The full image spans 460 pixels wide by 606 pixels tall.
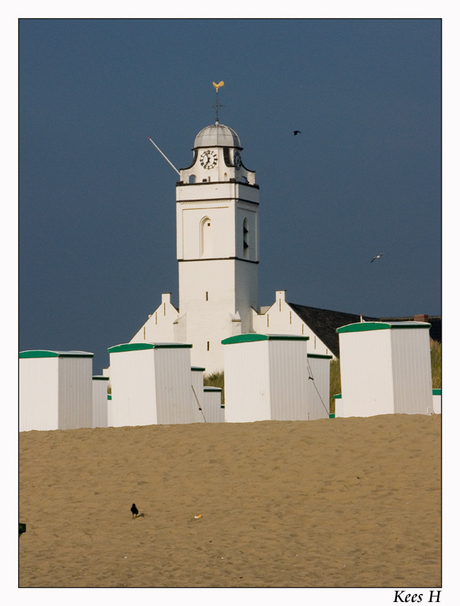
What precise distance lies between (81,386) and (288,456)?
8.73 metres

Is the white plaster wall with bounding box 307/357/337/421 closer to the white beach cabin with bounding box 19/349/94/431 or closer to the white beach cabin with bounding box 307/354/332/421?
the white beach cabin with bounding box 307/354/332/421

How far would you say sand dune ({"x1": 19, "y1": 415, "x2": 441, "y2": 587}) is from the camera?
52.0ft

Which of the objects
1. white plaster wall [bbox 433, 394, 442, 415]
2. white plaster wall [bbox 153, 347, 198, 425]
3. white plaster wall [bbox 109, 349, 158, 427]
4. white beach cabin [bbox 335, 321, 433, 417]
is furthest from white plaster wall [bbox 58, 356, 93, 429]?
white plaster wall [bbox 433, 394, 442, 415]

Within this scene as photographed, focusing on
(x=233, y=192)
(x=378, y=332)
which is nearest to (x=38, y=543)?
(x=378, y=332)

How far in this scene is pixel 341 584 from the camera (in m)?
15.0

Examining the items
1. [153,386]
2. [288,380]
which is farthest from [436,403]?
[153,386]

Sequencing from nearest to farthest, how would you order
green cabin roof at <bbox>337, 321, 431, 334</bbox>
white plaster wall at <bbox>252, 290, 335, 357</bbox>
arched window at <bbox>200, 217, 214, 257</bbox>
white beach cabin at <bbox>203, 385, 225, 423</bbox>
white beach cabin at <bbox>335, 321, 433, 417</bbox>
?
white beach cabin at <bbox>335, 321, 433, 417</bbox>
green cabin roof at <bbox>337, 321, 431, 334</bbox>
white beach cabin at <bbox>203, 385, 225, 423</bbox>
white plaster wall at <bbox>252, 290, 335, 357</bbox>
arched window at <bbox>200, 217, 214, 257</bbox>

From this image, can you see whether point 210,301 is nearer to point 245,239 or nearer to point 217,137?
point 245,239

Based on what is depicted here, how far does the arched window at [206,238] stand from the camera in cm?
6856

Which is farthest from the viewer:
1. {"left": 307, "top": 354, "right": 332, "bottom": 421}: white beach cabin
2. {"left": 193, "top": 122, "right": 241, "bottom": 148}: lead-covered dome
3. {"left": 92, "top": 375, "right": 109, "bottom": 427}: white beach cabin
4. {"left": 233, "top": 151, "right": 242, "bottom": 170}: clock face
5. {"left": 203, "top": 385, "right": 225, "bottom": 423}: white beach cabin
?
{"left": 233, "top": 151, "right": 242, "bottom": 170}: clock face

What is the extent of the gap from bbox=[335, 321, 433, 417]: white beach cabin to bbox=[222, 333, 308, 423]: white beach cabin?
1.57 metres

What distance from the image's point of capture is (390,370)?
23656mm

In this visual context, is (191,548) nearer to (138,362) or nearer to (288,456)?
(288,456)

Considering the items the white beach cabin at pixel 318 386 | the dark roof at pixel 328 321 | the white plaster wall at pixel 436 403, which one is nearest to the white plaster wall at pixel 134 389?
the white beach cabin at pixel 318 386
